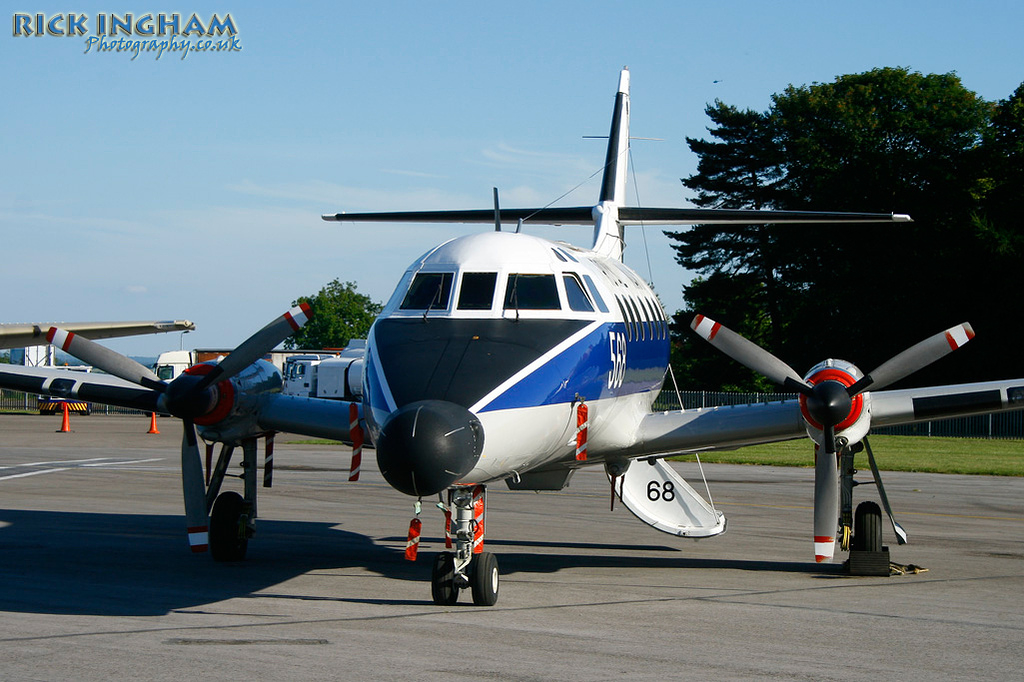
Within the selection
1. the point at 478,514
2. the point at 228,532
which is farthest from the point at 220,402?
the point at 478,514

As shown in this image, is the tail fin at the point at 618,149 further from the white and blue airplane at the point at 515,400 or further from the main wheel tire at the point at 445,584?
the main wheel tire at the point at 445,584

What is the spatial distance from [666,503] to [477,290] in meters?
5.81

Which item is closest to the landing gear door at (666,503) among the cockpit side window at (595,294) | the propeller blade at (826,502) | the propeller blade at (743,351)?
the propeller blade at (826,502)

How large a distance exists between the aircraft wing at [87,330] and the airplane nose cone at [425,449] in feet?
36.5

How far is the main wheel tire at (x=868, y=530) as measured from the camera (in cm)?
1314

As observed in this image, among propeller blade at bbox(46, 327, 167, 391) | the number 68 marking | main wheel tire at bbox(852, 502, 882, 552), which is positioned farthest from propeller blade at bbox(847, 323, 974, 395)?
propeller blade at bbox(46, 327, 167, 391)

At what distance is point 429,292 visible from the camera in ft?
35.7

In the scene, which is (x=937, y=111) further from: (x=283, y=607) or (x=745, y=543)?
(x=283, y=607)

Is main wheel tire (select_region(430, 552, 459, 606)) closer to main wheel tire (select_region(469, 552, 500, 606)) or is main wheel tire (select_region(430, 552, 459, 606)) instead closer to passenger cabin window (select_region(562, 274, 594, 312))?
main wheel tire (select_region(469, 552, 500, 606))

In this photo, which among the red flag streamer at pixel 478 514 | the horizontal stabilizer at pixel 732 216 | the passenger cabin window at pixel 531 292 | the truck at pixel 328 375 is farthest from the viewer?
the truck at pixel 328 375

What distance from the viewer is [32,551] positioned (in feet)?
46.1

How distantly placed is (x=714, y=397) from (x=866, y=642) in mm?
48889

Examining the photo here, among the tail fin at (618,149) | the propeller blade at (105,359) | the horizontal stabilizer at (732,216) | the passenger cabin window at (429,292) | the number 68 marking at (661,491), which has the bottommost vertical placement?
the number 68 marking at (661,491)

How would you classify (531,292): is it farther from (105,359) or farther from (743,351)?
(105,359)
